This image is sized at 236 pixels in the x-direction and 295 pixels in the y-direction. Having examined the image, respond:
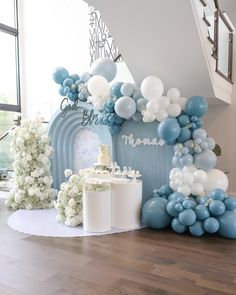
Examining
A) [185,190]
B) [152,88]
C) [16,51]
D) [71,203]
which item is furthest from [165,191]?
[16,51]

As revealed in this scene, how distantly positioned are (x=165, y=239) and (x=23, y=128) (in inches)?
103

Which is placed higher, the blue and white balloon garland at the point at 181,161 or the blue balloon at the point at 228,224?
the blue and white balloon garland at the point at 181,161

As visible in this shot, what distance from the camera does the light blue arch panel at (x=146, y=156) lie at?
3.69 m

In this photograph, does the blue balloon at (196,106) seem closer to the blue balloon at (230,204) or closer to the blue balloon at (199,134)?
the blue balloon at (199,134)

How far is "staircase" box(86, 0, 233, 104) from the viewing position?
3049 mm

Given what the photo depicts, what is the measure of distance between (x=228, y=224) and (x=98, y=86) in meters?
2.24

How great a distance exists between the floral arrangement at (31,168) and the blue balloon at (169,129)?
1.85 m

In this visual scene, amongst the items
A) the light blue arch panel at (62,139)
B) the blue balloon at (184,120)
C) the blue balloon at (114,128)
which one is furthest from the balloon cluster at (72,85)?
the blue balloon at (184,120)

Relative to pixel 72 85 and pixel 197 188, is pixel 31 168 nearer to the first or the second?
pixel 72 85

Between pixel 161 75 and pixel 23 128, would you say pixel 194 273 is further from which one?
pixel 23 128

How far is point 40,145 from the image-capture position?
4.33 meters

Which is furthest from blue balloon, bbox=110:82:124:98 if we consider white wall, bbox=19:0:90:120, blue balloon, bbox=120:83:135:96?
white wall, bbox=19:0:90:120

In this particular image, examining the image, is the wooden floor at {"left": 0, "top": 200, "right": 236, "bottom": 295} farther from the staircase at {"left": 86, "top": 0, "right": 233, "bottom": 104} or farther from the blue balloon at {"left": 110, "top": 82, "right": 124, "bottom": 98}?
the staircase at {"left": 86, "top": 0, "right": 233, "bottom": 104}

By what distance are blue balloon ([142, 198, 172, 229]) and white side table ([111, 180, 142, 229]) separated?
139 millimetres
